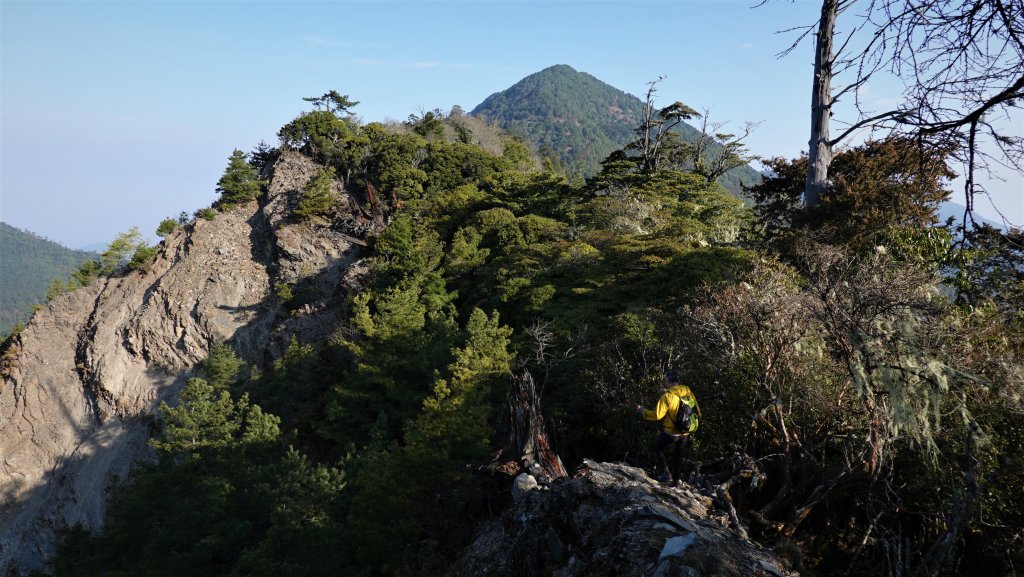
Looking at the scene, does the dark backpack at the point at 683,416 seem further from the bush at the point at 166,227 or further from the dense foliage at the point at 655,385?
the bush at the point at 166,227

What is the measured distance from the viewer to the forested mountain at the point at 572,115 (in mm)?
125938

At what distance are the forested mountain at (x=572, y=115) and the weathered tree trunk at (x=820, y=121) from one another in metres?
96.7

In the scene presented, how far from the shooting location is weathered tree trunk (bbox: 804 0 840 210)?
30.9 ft

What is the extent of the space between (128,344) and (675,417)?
1256 inches

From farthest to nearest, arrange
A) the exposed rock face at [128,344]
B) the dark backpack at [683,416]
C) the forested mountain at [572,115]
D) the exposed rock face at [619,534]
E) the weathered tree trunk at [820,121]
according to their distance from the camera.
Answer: the forested mountain at [572,115], the exposed rock face at [128,344], the weathered tree trunk at [820,121], the dark backpack at [683,416], the exposed rock face at [619,534]

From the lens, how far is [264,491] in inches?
563

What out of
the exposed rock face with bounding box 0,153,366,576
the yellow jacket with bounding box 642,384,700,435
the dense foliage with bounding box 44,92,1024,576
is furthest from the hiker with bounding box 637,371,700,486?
the exposed rock face with bounding box 0,153,366,576

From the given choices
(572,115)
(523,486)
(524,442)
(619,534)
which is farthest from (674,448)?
(572,115)

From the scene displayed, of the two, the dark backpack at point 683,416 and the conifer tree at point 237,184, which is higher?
the conifer tree at point 237,184

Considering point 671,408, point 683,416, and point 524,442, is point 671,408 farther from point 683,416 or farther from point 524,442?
point 524,442

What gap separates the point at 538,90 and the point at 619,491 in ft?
616

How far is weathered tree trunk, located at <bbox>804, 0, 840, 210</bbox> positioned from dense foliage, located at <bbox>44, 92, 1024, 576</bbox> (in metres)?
0.50

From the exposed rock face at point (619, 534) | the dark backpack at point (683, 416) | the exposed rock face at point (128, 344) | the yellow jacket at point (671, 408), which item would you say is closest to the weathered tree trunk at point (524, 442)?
the exposed rock face at point (619, 534)

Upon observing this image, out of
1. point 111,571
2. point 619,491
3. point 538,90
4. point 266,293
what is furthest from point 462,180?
point 538,90
